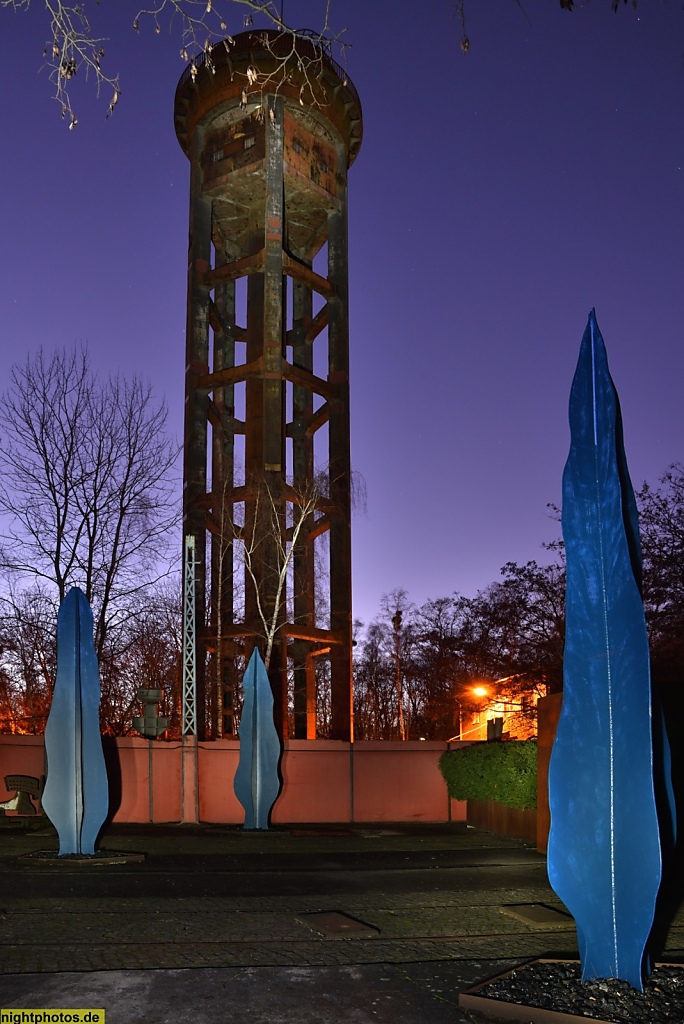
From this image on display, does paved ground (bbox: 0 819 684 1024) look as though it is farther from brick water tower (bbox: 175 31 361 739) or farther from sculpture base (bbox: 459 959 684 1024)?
brick water tower (bbox: 175 31 361 739)

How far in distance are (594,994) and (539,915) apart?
3.50 meters

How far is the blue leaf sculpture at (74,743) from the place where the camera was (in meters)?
13.4

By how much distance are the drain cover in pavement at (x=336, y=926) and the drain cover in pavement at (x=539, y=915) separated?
156 centimetres

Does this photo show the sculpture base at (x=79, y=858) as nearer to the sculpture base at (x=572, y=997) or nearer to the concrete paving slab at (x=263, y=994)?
the concrete paving slab at (x=263, y=994)

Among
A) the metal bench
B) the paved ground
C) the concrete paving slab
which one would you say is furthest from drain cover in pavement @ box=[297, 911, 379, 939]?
the metal bench

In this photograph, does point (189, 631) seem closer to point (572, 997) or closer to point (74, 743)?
point (74, 743)

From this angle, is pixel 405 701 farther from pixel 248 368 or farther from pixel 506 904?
pixel 506 904

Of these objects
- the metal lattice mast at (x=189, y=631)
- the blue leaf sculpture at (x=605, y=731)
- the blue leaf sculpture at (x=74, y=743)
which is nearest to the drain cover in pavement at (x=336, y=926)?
the blue leaf sculpture at (x=605, y=731)

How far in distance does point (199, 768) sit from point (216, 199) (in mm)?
22463

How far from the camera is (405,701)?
69438 millimetres

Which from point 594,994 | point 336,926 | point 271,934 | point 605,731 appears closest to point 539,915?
point 336,926

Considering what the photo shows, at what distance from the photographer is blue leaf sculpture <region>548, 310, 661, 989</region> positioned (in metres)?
6.09

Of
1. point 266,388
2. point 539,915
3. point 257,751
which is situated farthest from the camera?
point 266,388

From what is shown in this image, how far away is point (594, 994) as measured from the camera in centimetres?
586
